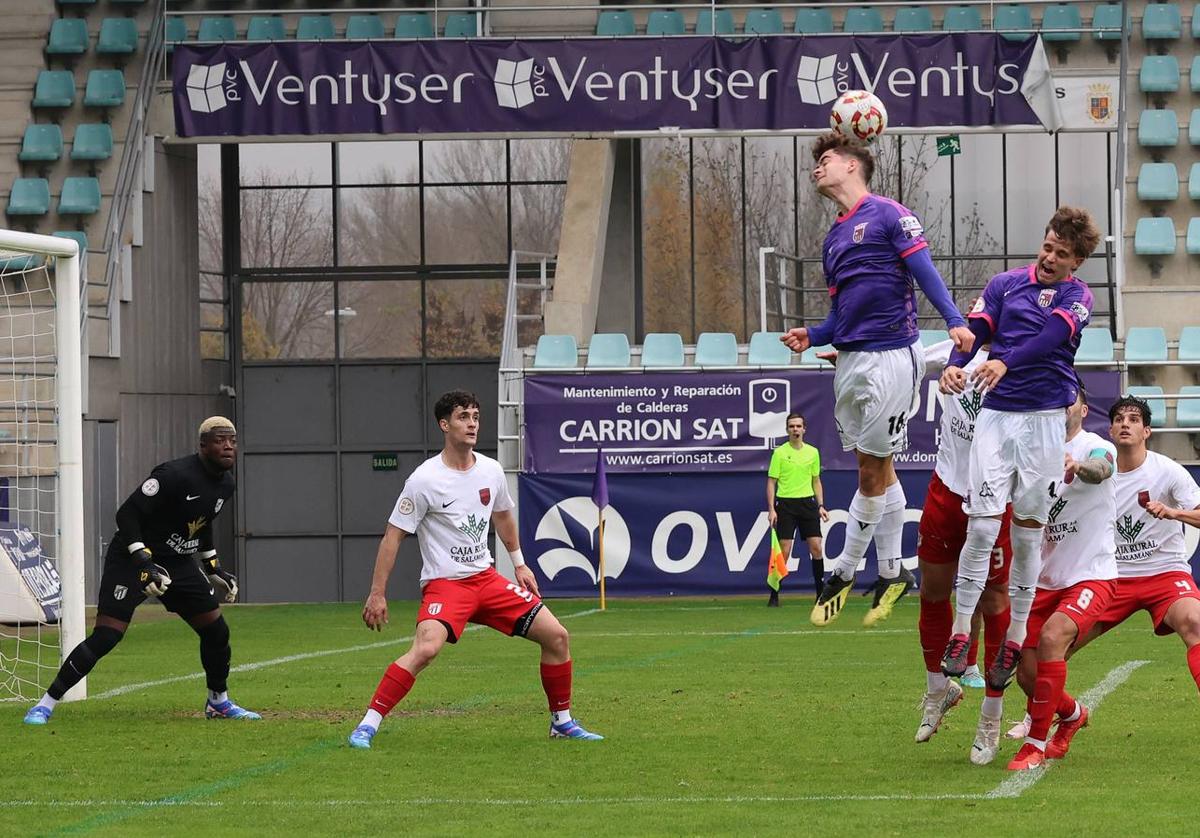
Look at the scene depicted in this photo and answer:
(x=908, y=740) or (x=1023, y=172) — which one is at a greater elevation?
(x=1023, y=172)

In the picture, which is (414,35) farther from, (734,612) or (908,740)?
(908,740)

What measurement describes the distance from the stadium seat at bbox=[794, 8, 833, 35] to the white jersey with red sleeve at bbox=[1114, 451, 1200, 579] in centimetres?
1785

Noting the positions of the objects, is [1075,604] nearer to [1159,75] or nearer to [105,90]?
[1159,75]

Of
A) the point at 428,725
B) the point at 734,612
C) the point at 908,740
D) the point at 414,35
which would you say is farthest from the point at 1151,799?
the point at 414,35

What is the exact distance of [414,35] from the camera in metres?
26.7

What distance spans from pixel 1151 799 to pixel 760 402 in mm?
15638

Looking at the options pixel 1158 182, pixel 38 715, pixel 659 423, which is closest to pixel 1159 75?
pixel 1158 182

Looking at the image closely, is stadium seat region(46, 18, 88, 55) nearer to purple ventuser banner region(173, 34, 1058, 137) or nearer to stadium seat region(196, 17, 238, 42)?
stadium seat region(196, 17, 238, 42)

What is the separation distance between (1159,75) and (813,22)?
4.90 metres

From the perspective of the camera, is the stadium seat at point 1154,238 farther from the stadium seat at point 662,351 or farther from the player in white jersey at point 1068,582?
the player in white jersey at point 1068,582

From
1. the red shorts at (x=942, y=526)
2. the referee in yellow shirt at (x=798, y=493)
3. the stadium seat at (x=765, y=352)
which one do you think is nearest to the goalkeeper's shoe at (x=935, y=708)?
the red shorts at (x=942, y=526)

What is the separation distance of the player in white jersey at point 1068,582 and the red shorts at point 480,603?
2.56m

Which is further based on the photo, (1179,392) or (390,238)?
(390,238)

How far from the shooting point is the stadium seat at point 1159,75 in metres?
25.8
